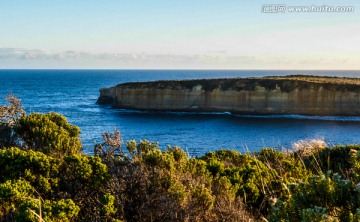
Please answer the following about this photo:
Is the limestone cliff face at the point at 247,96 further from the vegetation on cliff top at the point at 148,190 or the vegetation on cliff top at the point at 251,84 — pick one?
the vegetation on cliff top at the point at 148,190

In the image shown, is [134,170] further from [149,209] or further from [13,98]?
[13,98]

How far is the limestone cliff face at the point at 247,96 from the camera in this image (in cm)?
7900

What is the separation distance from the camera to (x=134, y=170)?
1021 cm

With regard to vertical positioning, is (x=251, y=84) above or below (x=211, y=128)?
above

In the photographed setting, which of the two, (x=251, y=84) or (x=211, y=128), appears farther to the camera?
(x=251, y=84)

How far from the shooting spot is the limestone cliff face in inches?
3110

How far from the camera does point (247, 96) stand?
8400 centimetres

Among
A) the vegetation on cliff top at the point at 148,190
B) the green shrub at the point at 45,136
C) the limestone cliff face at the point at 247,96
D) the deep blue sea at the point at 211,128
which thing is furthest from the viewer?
the limestone cliff face at the point at 247,96

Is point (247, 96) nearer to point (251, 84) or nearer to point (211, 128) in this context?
point (251, 84)

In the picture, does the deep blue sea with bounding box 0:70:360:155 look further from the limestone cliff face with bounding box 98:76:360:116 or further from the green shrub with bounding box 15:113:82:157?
the green shrub with bounding box 15:113:82:157

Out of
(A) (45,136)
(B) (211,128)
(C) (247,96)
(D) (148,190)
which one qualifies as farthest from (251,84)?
(D) (148,190)

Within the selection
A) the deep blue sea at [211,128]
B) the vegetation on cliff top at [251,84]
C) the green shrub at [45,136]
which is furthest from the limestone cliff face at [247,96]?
the green shrub at [45,136]

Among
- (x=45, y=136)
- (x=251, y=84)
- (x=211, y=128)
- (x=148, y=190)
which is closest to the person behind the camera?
(x=148, y=190)

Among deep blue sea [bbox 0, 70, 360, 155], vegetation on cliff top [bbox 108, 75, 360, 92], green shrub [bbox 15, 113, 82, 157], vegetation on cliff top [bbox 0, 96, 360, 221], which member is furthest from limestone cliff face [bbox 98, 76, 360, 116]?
vegetation on cliff top [bbox 0, 96, 360, 221]
